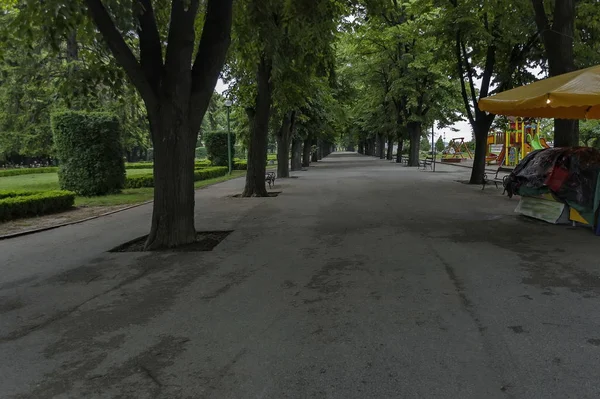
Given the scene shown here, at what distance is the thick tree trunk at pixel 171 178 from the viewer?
731cm

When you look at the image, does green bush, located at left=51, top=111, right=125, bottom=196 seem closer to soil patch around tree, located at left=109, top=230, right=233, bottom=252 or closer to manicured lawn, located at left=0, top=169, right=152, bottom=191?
manicured lawn, located at left=0, top=169, right=152, bottom=191

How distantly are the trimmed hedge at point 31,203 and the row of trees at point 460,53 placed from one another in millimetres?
9431

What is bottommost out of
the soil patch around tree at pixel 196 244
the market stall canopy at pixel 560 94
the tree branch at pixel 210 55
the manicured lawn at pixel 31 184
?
the soil patch around tree at pixel 196 244

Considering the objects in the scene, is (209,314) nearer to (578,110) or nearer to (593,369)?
(593,369)

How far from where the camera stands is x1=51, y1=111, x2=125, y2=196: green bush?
625 inches

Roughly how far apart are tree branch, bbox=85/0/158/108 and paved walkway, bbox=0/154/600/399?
2.65m

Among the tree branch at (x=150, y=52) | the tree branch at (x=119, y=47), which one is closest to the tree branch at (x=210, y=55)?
the tree branch at (x=150, y=52)

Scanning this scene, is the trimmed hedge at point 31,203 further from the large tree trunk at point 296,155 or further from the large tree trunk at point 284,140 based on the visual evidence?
the large tree trunk at point 296,155

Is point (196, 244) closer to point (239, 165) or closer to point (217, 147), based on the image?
point (217, 147)

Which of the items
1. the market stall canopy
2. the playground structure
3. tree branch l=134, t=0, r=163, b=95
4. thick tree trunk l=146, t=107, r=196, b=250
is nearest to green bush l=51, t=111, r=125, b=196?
tree branch l=134, t=0, r=163, b=95

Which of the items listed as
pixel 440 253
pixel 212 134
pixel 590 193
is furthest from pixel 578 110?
pixel 212 134

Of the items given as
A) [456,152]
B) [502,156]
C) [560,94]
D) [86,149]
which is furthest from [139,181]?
[456,152]

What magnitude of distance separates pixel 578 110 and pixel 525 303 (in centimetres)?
680

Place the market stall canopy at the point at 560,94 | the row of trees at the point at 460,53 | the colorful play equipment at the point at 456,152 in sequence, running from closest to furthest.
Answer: the market stall canopy at the point at 560,94, the row of trees at the point at 460,53, the colorful play equipment at the point at 456,152
